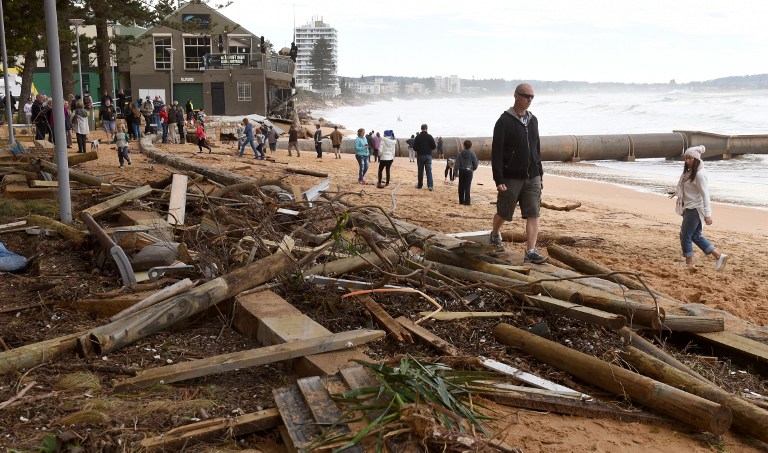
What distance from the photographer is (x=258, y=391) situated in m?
4.14

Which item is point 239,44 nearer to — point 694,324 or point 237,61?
point 237,61

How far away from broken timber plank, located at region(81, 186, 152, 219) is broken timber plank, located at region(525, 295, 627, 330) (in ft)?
18.3

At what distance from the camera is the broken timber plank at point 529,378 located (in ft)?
14.1

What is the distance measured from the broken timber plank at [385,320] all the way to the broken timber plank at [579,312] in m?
1.16

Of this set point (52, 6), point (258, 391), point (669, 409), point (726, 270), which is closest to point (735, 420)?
point (669, 409)

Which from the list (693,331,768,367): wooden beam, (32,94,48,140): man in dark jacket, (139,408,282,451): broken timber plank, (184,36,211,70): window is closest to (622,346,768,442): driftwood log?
(693,331,768,367): wooden beam

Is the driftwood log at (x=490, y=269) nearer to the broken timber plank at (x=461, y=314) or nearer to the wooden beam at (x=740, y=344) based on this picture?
the broken timber plank at (x=461, y=314)

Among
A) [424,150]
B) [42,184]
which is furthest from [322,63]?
[42,184]

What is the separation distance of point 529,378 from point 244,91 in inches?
1891

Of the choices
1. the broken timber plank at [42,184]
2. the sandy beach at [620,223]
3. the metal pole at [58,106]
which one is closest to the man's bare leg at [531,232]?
the sandy beach at [620,223]

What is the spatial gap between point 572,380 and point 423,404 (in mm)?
1566

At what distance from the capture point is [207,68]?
5006cm

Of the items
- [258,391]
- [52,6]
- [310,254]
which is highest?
[52,6]

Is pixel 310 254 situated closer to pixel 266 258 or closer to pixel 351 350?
pixel 266 258
